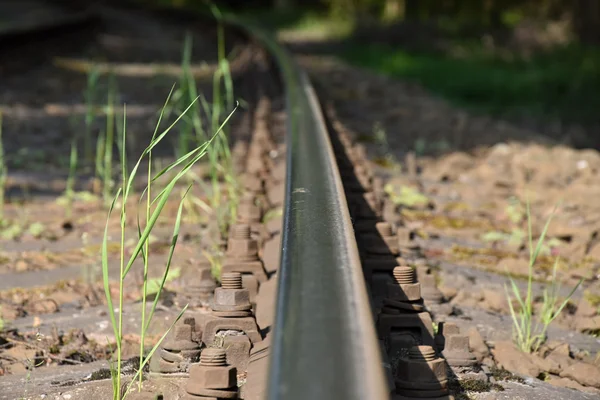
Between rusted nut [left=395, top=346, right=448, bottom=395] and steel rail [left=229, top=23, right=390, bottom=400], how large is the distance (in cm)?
19

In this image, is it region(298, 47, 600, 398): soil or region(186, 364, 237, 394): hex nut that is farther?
region(298, 47, 600, 398): soil

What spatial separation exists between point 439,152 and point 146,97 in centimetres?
372

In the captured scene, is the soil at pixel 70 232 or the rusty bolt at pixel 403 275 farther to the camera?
the soil at pixel 70 232

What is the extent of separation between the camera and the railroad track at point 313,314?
1.80 meters

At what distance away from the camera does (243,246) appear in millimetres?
3230

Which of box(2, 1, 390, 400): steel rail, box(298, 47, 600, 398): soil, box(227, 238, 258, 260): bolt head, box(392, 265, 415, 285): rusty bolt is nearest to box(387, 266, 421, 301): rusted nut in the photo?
box(392, 265, 415, 285): rusty bolt

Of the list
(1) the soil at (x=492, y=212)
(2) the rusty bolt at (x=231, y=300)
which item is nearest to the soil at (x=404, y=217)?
(1) the soil at (x=492, y=212)

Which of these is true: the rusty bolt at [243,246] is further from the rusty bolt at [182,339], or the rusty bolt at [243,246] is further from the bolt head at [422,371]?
the bolt head at [422,371]

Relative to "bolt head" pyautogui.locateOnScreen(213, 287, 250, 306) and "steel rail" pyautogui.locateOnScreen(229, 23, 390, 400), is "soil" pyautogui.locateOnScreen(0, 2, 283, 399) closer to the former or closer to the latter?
"bolt head" pyautogui.locateOnScreen(213, 287, 250, 306)

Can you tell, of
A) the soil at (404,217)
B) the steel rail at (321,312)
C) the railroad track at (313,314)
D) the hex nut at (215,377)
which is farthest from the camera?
the soil at (404,217)

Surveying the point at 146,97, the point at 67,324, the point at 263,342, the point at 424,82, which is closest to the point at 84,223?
the point at 67,324

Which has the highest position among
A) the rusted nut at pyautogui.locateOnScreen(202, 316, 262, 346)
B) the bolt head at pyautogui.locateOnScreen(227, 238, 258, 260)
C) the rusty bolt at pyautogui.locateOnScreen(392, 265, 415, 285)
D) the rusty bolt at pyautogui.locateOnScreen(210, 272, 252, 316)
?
the bolt head at pyautogui.locateOnScreen(227, 238, 258, 260)

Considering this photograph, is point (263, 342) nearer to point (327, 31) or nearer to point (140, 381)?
point (140, 381)

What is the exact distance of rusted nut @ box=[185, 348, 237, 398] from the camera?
219 centimetres
